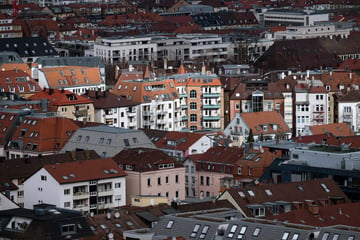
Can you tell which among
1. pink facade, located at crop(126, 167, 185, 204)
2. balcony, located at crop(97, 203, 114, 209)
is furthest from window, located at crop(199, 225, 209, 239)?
pink facade, located at crop(126, 167, 185, 204)

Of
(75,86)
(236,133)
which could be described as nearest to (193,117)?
(75,86)

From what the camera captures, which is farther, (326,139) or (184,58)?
(184,58)

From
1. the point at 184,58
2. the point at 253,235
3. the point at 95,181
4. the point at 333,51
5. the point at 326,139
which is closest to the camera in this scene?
the point at 253,235

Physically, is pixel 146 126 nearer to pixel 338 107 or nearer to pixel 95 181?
pixel 338 107

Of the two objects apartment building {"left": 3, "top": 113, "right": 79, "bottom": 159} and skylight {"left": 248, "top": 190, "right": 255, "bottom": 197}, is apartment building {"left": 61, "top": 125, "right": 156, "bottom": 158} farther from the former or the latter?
skylight {"left": 248, "top": 190, "right": 255, "bottom": 197}

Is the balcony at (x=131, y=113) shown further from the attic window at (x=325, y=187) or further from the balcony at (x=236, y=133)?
the attic window at (x=325, y=187)

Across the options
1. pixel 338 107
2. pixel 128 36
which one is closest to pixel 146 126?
pixel 338 107

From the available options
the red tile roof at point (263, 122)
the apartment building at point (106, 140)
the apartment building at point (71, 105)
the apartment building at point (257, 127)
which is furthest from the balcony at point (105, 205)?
the apartment building at point (71, 105)
